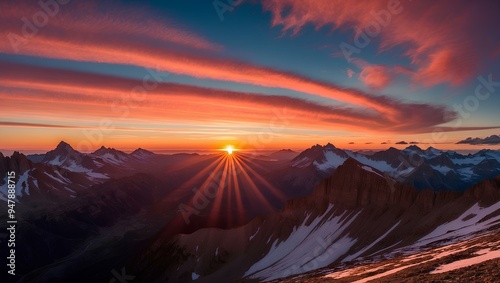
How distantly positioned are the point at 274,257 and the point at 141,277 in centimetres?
8417

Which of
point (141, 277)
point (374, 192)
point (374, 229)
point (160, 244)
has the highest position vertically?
point (374, 192)

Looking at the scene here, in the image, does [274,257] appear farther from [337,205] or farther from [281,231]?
[337,205]

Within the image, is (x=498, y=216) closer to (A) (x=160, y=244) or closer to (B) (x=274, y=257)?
(B) (x=274, y=257)

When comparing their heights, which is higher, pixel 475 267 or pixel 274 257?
pixel 475 267

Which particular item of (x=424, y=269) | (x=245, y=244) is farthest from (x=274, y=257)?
(x=424, y=269)

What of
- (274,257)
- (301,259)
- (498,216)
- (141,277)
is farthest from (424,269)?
(141,277)

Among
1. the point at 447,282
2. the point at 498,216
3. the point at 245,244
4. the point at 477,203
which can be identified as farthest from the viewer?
the point at 245,244

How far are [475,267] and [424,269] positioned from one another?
428cm

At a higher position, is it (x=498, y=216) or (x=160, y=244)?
(x=498, y=216)

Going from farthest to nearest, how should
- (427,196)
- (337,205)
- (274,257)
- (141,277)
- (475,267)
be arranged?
(141,277) < (337,205) < (274,257) < (427,196) < (475,267)

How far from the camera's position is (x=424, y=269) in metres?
26.8

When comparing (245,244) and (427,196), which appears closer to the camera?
(427,196)

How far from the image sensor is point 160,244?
178750mm


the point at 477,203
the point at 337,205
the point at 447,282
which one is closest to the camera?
the point at 447,282
